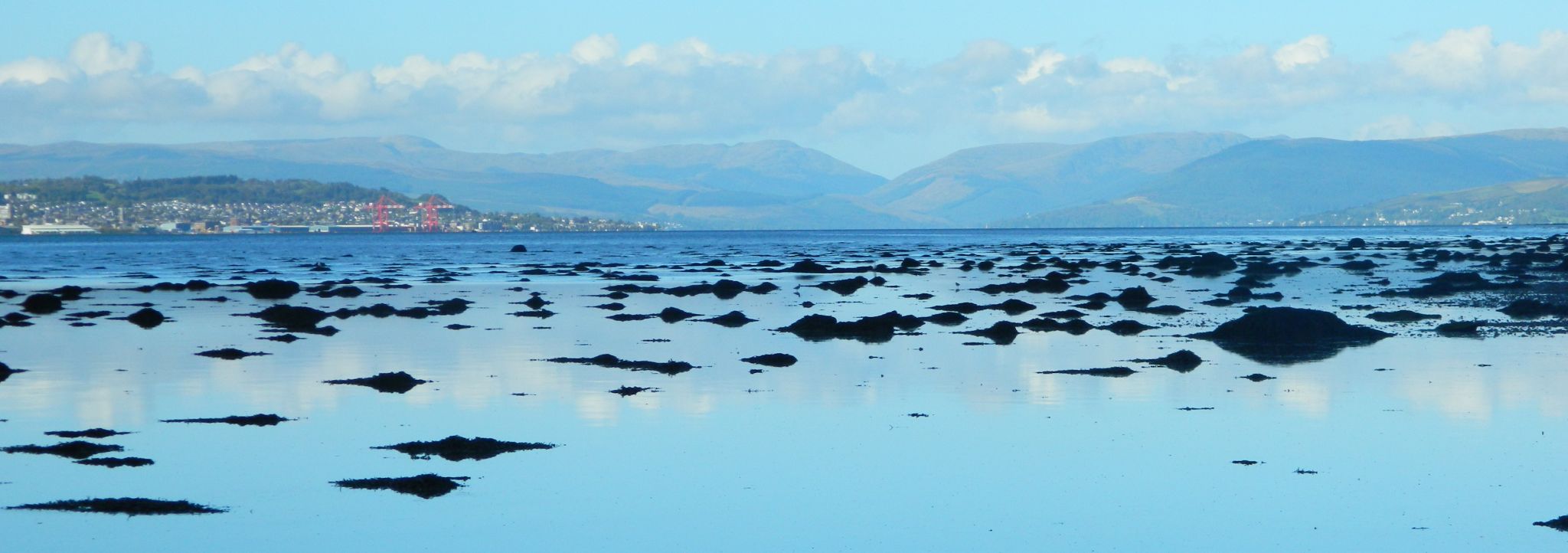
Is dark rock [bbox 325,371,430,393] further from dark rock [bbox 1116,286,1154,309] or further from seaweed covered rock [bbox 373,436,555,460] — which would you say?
dark rock [bbox 1116,286,1154,309]

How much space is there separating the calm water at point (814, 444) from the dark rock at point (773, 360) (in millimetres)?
455

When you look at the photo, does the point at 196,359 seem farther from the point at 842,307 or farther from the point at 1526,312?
the point at 1526,312

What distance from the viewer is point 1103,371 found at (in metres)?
22.0

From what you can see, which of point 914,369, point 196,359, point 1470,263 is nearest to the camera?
point 914,369

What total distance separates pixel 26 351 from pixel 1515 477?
23.0 m

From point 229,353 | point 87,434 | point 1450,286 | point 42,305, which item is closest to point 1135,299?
point 1450,286

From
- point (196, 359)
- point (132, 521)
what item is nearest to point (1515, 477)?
point (132, 521)

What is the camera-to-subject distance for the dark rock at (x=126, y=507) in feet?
40.9

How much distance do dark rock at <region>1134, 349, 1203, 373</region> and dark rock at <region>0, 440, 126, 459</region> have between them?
13774mm

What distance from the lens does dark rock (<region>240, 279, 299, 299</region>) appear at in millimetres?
45688

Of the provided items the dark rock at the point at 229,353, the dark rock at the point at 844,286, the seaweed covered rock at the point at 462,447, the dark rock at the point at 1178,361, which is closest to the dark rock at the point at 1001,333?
the dark rock at the point at 1178,361

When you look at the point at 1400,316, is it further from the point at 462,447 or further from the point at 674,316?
the point at 462,447

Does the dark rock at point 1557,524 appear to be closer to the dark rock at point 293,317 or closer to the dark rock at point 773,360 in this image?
the dark rock at point 773,360

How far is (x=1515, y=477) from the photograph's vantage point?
44.8ft
